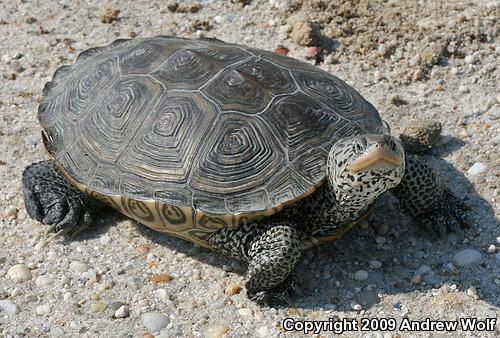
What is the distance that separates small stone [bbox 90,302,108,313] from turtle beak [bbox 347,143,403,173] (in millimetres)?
1737

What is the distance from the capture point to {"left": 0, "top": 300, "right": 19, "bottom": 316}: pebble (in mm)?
4203

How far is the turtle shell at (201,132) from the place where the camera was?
4281 millimetres

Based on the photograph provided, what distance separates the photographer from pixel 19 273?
449 centimetres

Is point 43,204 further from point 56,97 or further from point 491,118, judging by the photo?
point 491,118

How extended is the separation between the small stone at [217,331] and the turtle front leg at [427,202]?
155 centimetres

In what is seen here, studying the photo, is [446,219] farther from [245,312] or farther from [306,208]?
[245,312]

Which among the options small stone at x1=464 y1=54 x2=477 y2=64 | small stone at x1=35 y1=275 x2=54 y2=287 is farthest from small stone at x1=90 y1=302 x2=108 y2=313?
small stone at x1=464 y1=54 x2=477 y2=64

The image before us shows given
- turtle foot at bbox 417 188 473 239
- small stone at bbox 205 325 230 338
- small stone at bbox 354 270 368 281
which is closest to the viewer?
small stone at bbox 205 325 230 338

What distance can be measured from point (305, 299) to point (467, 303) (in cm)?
97

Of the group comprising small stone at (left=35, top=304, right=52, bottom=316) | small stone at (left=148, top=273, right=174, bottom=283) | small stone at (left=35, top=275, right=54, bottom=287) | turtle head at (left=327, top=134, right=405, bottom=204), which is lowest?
small stone at (left=35, top=275, right=54, bottom=287)

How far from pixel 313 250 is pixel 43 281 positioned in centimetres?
178

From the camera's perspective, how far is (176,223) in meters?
4.44

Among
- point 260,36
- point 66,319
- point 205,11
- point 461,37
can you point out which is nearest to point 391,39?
point 461,37

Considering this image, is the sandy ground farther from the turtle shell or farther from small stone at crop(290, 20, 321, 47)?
the turtle shell
